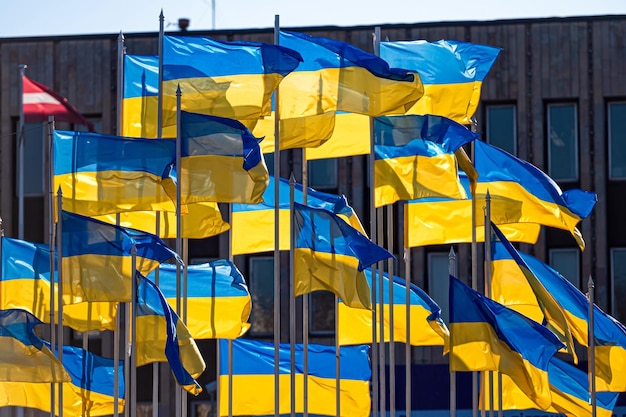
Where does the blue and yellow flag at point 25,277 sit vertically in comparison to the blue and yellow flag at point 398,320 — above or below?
above

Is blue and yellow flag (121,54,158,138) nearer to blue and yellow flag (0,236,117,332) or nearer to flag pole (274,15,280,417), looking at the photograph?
flag pole (274,15,280,417)

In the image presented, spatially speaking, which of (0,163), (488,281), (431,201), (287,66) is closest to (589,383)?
(488,281)

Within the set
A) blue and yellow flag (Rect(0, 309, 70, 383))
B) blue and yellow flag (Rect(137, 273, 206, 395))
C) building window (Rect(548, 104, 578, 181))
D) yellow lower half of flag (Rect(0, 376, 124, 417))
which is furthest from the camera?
building window (Rect(548, 104, 578, 181))

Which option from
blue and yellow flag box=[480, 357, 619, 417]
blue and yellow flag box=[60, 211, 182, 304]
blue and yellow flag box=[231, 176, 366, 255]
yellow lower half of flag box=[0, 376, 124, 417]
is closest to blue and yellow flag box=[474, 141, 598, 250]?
blue and yellow flag box=[480, 357, 619, 417]

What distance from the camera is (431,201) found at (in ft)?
92.8

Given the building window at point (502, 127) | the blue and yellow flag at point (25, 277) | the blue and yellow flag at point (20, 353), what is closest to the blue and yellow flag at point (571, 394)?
the blue and yellow flag at point (20, 353)

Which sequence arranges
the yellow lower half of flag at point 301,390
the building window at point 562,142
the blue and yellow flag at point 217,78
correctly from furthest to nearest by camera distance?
the building window at point 562,142, the yellow lower half of flag at point 301,390, the blue and yellow flag at point 217,78

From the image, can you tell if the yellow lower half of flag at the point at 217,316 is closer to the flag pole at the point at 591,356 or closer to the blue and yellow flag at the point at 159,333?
the blue and yellow flag at the point at 159,333

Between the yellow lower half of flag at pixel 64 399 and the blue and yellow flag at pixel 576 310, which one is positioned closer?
the yellow lower half of flag at pixel 64 399

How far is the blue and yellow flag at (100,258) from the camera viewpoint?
23.6 m

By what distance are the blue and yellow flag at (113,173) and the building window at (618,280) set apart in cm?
1630

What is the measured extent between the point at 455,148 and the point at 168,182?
15.9ft

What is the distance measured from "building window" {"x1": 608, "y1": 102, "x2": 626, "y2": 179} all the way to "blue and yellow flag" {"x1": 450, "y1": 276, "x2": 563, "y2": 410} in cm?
1391

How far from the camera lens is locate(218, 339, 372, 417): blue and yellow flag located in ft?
91.2
